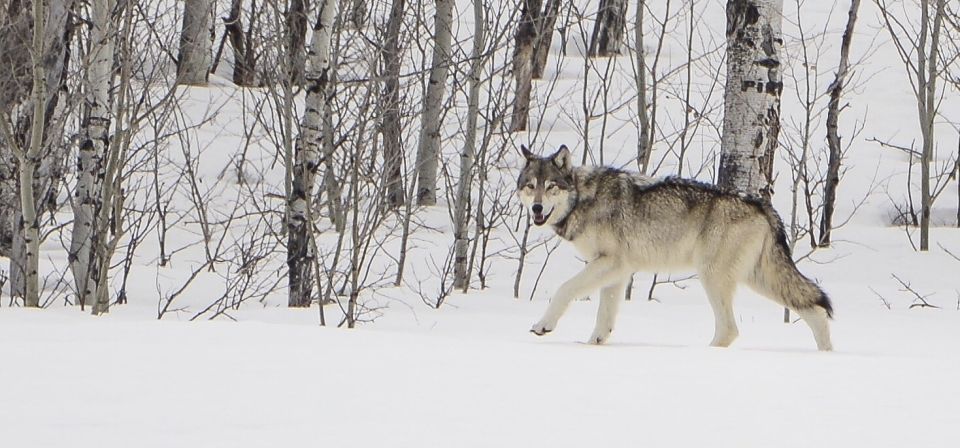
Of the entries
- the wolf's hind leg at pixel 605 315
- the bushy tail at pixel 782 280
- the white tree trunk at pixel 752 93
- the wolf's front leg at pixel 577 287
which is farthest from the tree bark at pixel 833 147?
the wolf's front leg at pixel 577 287

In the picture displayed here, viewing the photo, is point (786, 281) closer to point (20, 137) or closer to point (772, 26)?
point (772, 26)

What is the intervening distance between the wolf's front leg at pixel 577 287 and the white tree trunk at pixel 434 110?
727 centimetres

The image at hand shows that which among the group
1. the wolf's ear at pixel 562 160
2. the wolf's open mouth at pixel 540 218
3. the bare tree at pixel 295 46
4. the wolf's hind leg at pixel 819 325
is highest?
the bare tree at pixel 295 46

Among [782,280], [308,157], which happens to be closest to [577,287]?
[782,280]

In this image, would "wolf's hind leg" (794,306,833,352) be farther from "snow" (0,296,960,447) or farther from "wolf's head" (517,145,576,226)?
"wolf's head" (517,145,576,226)

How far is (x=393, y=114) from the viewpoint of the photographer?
1174 centimetres

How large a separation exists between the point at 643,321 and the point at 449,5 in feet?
24.2

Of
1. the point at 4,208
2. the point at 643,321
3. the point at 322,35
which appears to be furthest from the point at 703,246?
the point at 4,208

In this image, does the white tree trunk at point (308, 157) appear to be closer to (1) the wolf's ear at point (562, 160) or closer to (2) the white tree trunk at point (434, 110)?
(1) the wolf's ear at point (562, 160)

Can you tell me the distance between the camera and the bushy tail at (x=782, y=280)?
683 cm

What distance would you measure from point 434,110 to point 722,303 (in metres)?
9.90

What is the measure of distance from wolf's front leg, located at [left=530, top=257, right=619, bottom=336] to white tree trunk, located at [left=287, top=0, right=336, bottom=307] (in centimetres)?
325

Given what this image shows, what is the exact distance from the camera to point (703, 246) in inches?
274

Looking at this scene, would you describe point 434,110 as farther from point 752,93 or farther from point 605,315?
point 605,315
